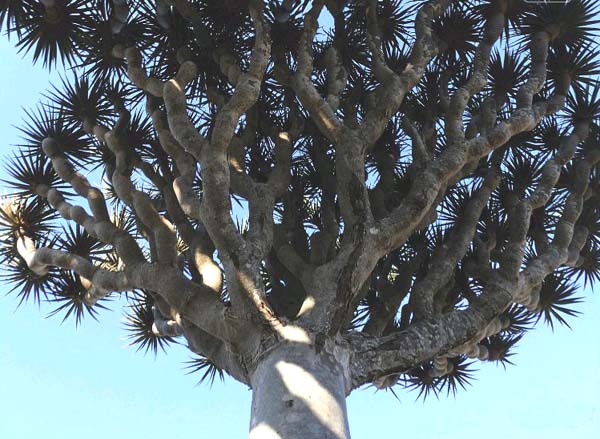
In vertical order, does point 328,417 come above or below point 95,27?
below

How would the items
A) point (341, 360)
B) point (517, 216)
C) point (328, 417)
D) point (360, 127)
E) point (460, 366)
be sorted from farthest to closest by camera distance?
point (460, 366)
point (517, 216)
point (360, 127)
point (341, 360)
point (328, 417)

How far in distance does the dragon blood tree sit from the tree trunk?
1 cm

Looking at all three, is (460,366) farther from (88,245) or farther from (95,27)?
(95,27)

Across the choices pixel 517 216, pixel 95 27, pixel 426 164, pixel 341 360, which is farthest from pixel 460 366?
pixel 95 27

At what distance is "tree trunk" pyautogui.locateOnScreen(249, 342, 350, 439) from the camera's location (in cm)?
426

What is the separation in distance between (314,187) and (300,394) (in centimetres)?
382

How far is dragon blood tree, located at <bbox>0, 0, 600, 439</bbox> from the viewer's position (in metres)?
5.02

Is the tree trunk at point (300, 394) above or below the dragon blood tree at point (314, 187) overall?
below

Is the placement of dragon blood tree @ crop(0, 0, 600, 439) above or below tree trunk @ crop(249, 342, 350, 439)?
above

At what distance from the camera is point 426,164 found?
5.81 meters

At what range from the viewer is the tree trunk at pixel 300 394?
4.26 metres

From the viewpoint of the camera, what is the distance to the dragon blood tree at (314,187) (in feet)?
16.5

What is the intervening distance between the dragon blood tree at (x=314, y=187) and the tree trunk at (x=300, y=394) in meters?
0.01

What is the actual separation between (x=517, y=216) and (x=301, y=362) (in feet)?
8.59
